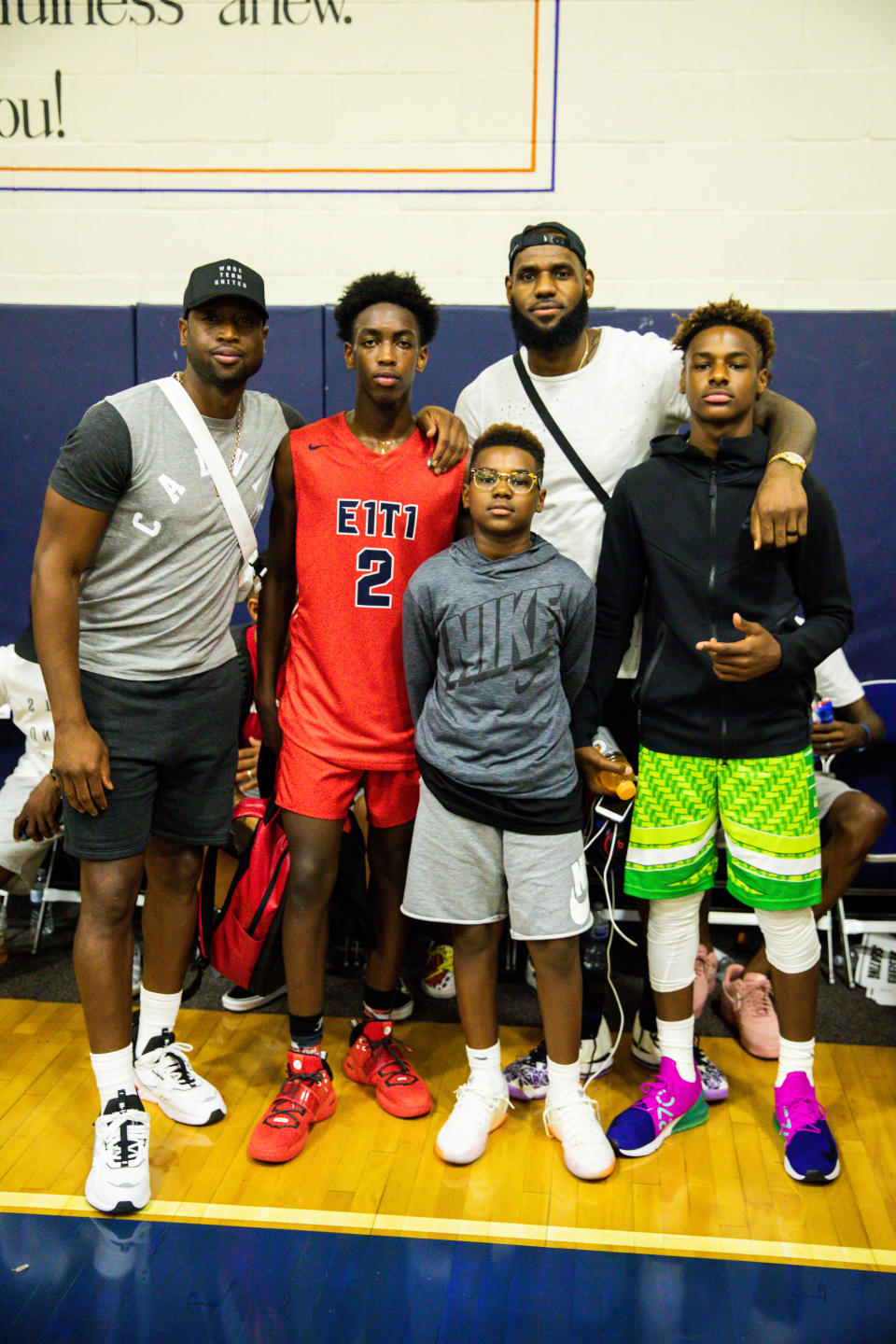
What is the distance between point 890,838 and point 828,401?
1.58 meters

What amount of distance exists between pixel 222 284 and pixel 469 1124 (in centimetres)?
191

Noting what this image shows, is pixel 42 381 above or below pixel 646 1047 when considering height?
above

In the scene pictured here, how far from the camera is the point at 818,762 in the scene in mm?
3666

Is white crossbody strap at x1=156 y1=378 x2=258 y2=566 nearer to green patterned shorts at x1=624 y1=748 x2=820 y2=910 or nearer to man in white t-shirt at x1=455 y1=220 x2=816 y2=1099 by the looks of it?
man in white t-shirt at x1=455 y1=220 x2=816 y2=1099

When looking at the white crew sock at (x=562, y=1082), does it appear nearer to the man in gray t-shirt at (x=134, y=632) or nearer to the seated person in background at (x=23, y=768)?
the man in gray t-shirt at (x=134, y=632)

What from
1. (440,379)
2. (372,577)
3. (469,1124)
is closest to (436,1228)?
(469,1124)

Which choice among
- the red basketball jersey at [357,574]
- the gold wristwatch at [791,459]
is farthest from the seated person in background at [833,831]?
the red basketball jersey at [357,574]

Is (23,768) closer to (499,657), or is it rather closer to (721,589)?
(499,657)

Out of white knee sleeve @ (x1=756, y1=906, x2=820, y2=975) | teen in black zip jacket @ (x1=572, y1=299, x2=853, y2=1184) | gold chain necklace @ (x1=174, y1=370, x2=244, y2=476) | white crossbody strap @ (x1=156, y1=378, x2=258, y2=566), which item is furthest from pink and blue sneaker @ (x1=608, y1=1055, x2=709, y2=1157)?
gold chain necklace @ (x1=174, y1=370, x2=244, y2=476)

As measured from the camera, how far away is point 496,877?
7.88ft

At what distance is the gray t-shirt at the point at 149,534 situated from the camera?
2.18 meters

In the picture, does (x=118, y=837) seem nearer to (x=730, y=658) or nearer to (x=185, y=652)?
(x=185, y=652)

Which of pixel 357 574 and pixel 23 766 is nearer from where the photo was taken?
pixel 357 574

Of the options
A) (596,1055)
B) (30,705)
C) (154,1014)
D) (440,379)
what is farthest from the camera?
(440,379)
